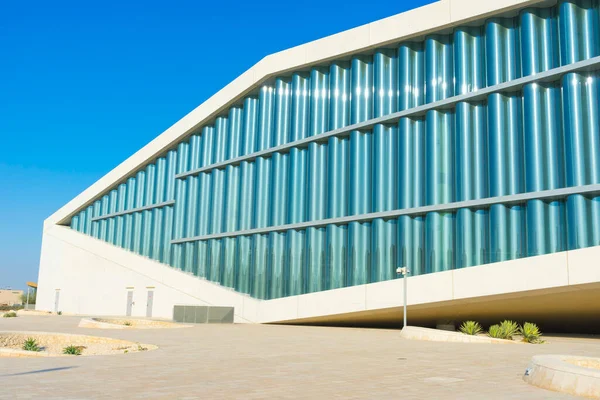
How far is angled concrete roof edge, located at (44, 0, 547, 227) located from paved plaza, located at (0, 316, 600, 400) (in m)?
15.4

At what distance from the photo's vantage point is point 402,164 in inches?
1089

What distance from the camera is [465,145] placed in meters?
25.6

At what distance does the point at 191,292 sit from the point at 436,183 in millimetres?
18463

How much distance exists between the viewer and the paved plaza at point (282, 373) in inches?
356

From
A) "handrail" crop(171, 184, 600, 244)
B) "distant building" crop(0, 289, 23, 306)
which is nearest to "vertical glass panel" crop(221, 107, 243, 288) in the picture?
"handrail" crop(171, 184, 600, 244)

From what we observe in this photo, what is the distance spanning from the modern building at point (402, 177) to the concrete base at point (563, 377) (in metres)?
10.9

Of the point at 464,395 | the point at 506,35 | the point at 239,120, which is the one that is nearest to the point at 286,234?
the point at 239,120

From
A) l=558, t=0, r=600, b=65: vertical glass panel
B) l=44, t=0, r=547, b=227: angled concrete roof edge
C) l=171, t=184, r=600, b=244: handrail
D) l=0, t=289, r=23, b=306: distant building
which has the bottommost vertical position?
l=0, t=289, r=23, b=306: distant building

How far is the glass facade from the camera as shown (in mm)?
23062

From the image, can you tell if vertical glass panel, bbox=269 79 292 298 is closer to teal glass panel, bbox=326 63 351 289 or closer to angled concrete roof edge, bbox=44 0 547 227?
angled concrete roof edge, bbox=44 0 547 227

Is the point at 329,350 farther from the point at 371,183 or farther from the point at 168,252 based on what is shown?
the point at 168,252

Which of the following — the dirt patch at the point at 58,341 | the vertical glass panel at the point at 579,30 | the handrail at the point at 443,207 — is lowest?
the dirt patch at the point at 58,341

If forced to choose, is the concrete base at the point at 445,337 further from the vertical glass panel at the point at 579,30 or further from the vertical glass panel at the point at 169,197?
the vertical glass panel at the point at 169,197

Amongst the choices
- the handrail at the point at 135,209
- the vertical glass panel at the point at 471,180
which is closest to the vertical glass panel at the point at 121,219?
the handrail at the point at 135,209
